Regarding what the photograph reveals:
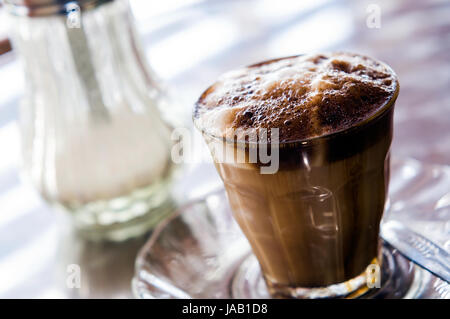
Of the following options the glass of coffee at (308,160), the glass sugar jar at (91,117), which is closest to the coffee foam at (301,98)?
the glass of coffee at (308,160)

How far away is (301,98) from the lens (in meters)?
0.57

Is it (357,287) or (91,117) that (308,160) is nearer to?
(357,287)

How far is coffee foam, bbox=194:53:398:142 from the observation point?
1.78 feet

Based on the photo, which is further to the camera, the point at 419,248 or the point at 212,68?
the point at 212,68

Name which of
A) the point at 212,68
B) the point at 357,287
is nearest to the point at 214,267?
the point at 357,287

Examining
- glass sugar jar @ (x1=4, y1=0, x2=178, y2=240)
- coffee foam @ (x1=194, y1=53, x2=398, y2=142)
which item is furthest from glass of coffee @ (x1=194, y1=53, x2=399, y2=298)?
glass sugar jar @ (x1=4, y1=0, x2=178, y2=240)

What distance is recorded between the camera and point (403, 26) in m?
1.25

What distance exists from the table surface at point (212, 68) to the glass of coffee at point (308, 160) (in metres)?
0.23

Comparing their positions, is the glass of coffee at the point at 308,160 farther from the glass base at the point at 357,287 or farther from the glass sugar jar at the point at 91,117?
the glass sugar jar at the point at 91,117

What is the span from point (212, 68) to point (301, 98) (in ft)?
2.26

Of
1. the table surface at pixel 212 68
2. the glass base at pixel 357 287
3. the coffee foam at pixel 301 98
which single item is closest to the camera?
the coffee foam at pixel 301 98

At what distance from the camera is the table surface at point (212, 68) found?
83 centimetres

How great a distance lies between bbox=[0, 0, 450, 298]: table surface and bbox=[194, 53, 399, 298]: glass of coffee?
9.0 inches
